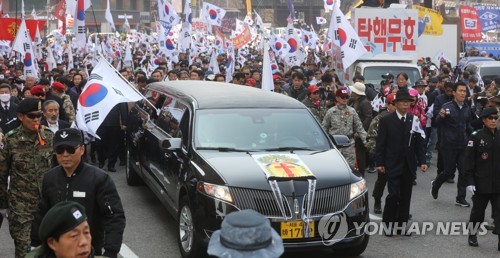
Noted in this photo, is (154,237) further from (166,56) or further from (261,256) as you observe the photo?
(166,56)

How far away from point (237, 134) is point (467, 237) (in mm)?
2922

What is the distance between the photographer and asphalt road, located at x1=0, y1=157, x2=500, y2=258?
7.93 meters

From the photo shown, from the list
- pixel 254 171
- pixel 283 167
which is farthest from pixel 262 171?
pixel 283 167

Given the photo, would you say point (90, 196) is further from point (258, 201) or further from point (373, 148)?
point (373, 148)

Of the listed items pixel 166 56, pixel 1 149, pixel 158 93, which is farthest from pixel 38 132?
pixel 166 56

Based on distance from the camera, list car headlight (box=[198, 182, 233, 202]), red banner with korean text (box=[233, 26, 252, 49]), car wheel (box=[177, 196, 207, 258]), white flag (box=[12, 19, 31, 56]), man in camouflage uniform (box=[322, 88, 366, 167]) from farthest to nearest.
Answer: red banner with korean text (box=[233, 26, 252, 49]) < white flag (box=[12, 19, 31, 56]) < man in camouflage uniform (box=[322, 88, 366, 167]) < car wheel (box=[177, 196, 207, 258]) < car headlight (box=[198, 182, 233, 202])

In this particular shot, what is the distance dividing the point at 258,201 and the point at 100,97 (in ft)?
7.90

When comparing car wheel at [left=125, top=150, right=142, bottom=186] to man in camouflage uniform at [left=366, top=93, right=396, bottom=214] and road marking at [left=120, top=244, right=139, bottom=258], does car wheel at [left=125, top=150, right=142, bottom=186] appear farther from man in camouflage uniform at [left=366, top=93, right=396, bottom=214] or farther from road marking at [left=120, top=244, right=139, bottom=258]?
man in camouflage uniform at [left=366, top=93, right=396, bottom=214]

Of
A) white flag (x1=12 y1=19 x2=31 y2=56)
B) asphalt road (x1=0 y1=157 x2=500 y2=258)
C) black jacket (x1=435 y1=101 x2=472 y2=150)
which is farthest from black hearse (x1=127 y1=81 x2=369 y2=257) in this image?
white flag (x1=12 y1=19 x2=31 y2=56)

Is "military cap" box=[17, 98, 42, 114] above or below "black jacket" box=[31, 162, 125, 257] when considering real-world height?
above

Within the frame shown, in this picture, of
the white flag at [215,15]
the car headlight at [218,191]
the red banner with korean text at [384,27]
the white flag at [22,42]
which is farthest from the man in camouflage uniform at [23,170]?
the white flag at [215,15]

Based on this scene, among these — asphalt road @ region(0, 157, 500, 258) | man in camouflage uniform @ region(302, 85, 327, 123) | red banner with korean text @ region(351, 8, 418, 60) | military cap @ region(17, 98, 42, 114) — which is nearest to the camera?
military cap @ region(17, 98, 42, 114)

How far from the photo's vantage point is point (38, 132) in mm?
6359

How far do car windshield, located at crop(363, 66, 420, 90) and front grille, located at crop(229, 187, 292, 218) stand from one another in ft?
34.7
